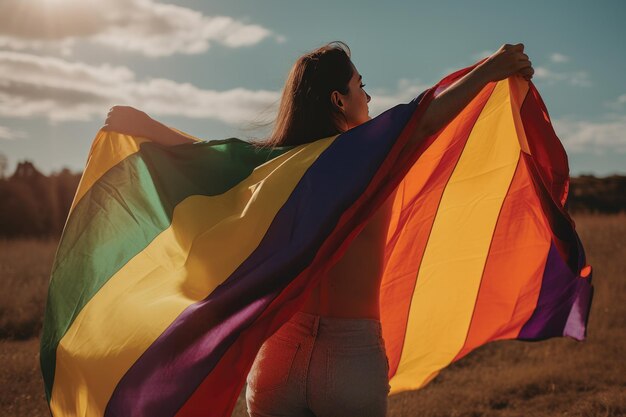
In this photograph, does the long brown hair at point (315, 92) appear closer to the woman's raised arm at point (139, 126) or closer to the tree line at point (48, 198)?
the woman's raised arm at point (139, 126)

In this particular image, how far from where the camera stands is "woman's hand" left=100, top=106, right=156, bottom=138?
11.9 feet

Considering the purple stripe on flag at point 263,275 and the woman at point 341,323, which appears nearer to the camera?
the woman at point 341,323

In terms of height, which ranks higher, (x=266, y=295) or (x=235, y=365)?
(x=266, y=295)

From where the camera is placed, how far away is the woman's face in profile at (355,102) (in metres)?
2.79

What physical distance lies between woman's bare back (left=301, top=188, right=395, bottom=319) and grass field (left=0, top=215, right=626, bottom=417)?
312cm

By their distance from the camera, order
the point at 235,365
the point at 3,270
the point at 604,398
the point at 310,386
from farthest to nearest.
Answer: the point at 3,270, the point at 604,398, the point at 235,365, the point at 310,386

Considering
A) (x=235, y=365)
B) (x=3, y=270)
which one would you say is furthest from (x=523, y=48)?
(x=3, y=270)

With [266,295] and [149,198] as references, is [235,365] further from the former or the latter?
[149,198]

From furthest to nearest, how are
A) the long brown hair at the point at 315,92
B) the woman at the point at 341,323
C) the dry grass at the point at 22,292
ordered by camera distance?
the dry grass at the point at 22,292 → the long brown hair at the point at 315,92 → the woman at the point at 341,323

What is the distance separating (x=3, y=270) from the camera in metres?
10.5

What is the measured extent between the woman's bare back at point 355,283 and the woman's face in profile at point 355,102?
0.47 meters

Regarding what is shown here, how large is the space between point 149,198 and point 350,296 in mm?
1518

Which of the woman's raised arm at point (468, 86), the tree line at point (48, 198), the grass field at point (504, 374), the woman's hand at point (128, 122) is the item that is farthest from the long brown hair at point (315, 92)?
the tree line at point (48, 198)

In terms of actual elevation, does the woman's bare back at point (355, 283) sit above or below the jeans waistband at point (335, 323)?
above
